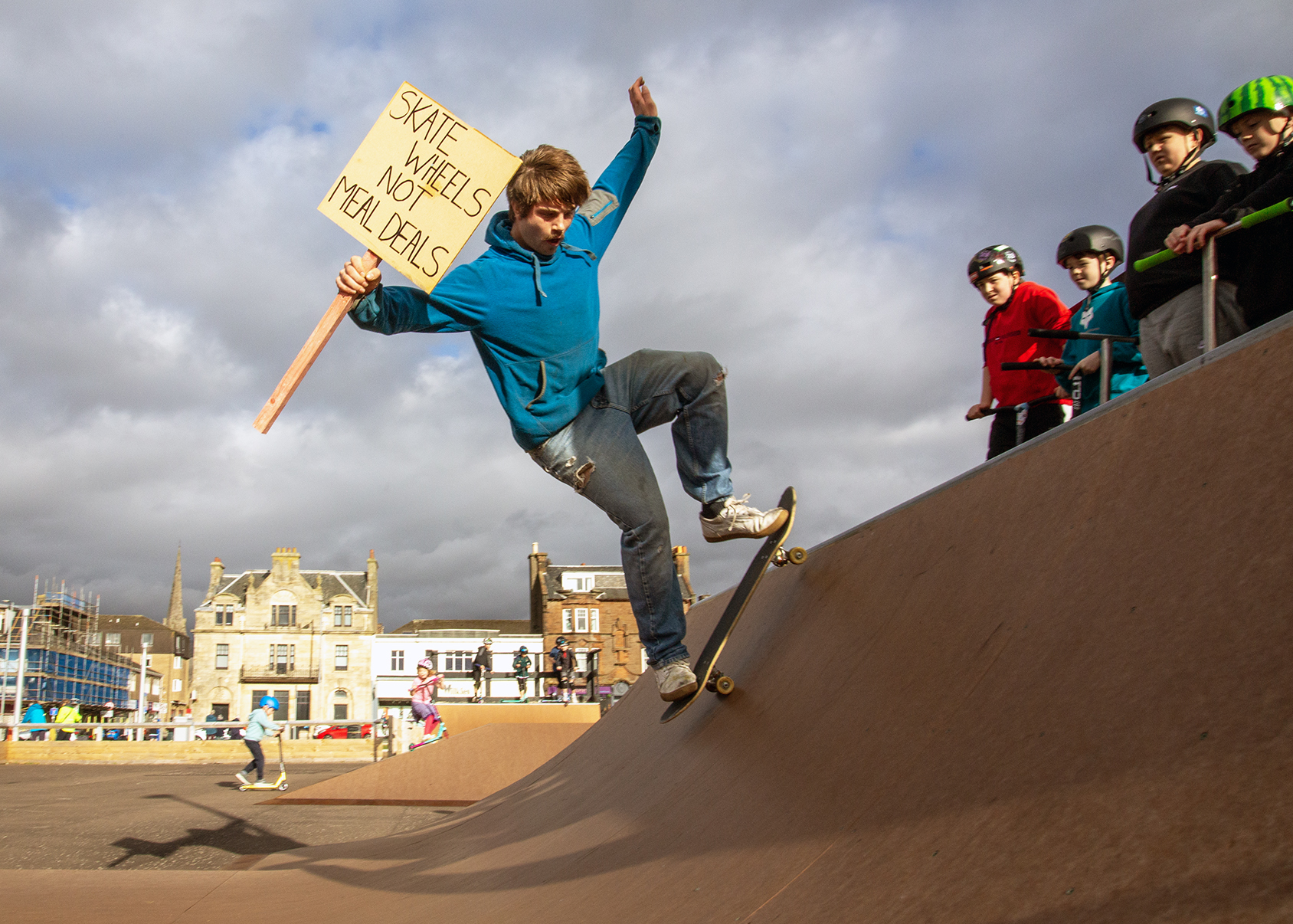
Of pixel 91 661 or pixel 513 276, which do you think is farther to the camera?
pixel 91 661

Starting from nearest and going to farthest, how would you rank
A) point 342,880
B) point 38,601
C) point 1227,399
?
point 1227,399, point 342,880, point 38,601

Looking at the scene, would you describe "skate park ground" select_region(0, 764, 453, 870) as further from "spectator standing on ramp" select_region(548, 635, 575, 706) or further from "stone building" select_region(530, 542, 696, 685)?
"stone building" select_region(530, 542, 696, 685)

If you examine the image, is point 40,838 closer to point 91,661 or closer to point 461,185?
point 461,185

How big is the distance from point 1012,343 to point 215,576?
208 ft

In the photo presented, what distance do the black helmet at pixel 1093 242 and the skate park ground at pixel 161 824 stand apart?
537 centimetres

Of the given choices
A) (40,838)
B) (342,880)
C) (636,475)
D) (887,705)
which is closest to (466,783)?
(40,838)

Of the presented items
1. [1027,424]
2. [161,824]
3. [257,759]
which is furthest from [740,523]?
[257,759]

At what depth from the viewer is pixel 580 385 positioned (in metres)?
3.26

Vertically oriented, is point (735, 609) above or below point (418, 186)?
below

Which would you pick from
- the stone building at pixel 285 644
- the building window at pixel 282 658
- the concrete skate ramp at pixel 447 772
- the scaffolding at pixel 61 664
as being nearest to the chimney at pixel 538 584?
the stone building at pixel 285 644

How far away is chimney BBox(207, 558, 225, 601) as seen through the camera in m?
59.5

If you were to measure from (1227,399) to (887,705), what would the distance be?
A: 94 centimetres

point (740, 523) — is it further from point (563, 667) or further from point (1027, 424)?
point (563, 667)

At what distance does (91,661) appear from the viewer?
174ft
